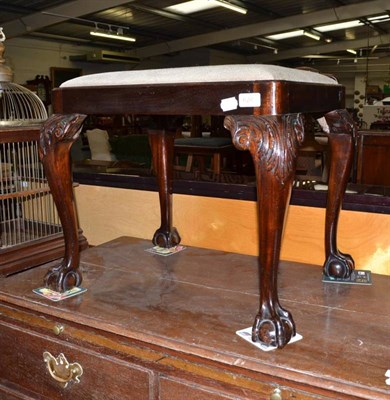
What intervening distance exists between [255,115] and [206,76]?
0.37 feet

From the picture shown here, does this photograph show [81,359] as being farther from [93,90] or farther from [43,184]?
[43,184]

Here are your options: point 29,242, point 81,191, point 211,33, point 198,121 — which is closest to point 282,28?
point 211,33

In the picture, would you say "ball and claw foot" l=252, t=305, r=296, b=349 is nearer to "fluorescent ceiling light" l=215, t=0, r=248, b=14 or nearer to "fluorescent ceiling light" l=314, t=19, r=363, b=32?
"fluorescent ceiling light" l=215, t=0, r=248, b=14

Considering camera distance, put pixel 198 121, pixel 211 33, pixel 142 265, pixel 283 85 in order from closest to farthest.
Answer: pixel 283 85, pixel 142 265, pixel 198 121, pixel 211 33

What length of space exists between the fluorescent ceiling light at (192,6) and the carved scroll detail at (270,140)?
19.4 feet

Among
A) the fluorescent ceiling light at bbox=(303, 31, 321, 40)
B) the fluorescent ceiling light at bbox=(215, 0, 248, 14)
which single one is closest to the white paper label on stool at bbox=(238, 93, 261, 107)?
the fluorescent ceiling light at bbox=(215, 0, 248, 14)

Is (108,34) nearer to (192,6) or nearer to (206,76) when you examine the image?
(192,6)

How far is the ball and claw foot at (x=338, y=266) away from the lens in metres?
1.05

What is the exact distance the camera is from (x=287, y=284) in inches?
40.8

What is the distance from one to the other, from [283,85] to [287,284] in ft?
1.58

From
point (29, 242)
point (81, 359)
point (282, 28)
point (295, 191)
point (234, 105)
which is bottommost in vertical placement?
point (81, 359)

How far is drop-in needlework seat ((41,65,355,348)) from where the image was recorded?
71cm

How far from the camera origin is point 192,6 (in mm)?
6523

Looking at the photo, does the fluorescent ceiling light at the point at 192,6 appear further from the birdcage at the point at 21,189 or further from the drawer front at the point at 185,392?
the drawer front at the point at 185,392
